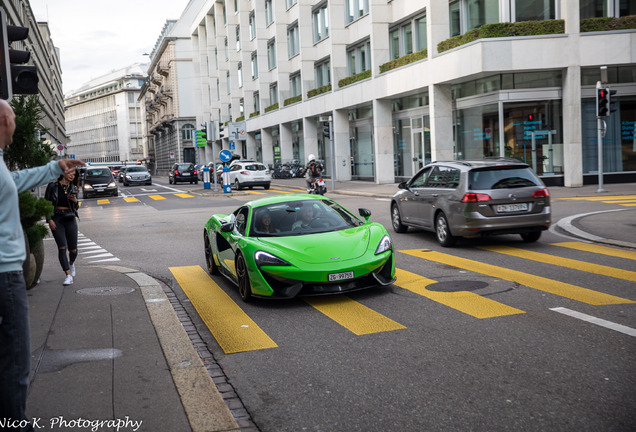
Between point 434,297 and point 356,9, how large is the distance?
109ft

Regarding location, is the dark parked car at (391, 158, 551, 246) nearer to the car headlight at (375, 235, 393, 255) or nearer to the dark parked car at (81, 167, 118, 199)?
the car headlight at (375, 235, 393, 255)

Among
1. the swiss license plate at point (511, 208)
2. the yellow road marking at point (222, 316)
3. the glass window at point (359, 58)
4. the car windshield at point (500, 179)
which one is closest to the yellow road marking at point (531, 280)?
the swiss license plate at point (511, 208)

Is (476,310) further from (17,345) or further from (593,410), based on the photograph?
(17,345)

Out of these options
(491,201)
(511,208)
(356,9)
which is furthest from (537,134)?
(491,201)

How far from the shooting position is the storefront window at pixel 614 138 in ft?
88.2

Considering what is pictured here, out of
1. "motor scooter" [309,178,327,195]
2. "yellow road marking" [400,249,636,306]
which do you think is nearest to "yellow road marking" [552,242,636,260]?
"yellow road marking" [400,249,636,306]

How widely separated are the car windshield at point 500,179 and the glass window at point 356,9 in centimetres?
2709

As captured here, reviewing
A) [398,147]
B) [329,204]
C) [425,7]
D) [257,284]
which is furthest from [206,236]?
[398,147]

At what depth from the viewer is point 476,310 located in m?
7.32

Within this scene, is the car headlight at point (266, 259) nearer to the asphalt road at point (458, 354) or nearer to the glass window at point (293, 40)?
the asphalt road at point (458, 354)

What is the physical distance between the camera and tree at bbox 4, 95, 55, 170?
9.93 meters

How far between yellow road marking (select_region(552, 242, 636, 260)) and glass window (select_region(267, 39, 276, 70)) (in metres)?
46.0

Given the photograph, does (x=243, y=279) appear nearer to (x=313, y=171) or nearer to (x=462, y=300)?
(x=462, y=300)

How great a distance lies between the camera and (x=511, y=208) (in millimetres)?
11984
